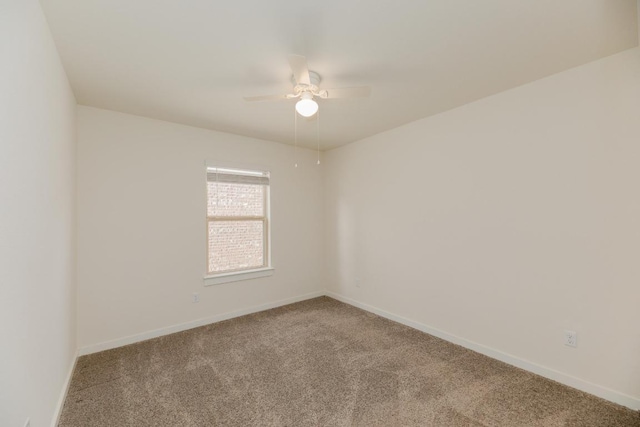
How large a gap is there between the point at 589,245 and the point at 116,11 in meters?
3.56

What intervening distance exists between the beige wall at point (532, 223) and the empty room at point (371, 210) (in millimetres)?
17

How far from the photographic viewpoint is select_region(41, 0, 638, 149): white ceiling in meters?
1.62

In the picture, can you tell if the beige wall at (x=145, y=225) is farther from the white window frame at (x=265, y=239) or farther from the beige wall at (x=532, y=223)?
the beige wall at (x=532, y=223)

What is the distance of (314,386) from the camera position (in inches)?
91.0

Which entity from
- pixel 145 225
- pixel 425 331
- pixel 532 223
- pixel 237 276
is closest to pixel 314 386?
pixel 425 331

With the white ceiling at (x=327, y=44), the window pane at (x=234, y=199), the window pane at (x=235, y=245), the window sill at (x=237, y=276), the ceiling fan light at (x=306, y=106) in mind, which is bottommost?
the window sill at (x=237, y=276)

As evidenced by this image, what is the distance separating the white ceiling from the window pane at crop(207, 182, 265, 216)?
1247mm

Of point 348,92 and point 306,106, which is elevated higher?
point 348,92

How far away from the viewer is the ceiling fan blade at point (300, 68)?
5.63 feet

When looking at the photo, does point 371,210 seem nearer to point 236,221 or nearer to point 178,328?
point 236,221

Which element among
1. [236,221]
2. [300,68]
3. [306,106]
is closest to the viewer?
[300,68]

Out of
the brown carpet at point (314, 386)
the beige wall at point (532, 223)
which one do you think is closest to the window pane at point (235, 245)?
the brown carpet at point (314, 386)

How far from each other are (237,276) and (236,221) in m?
0.76

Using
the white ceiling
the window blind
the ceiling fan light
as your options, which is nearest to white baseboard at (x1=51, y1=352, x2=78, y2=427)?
the window blind
